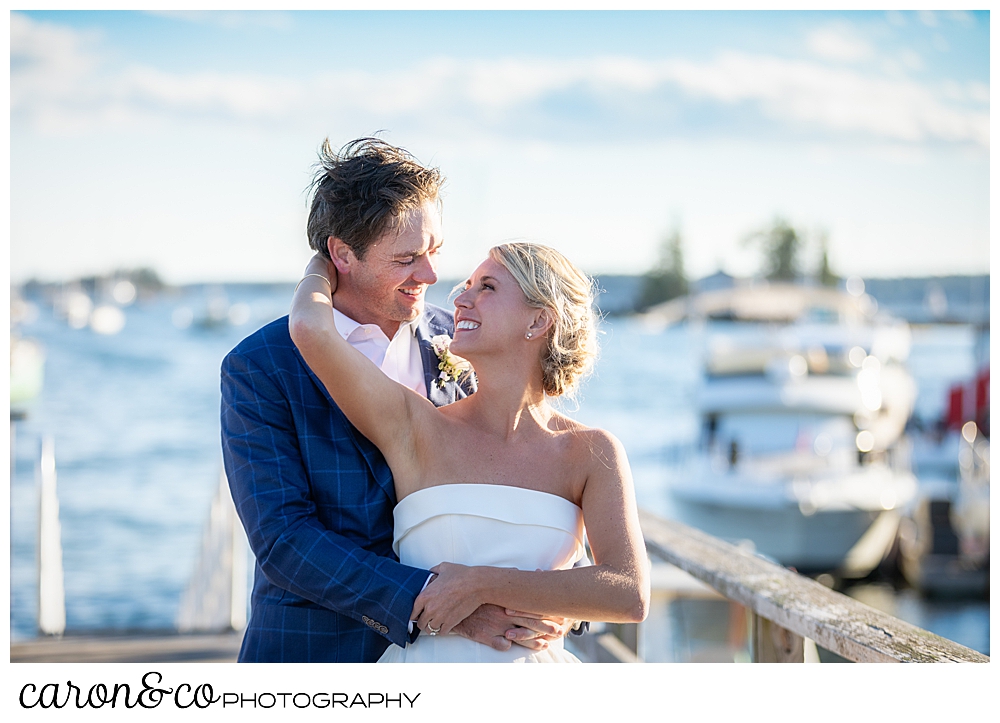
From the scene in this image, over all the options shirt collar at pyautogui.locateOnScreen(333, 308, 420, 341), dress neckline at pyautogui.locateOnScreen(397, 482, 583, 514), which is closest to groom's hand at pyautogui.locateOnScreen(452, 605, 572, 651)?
dress neckline at pyautogui.locateOnScreen(397, 482, 583, 514)

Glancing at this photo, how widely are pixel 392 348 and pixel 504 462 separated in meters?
0.46

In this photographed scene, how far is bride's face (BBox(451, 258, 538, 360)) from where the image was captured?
2.35 m

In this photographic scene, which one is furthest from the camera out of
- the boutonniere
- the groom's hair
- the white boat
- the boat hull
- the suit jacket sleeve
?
the white boat

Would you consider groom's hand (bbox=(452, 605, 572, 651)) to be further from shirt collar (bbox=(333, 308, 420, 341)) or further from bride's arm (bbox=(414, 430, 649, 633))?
shirt collar (bbox=(333, 308, 420, 341))

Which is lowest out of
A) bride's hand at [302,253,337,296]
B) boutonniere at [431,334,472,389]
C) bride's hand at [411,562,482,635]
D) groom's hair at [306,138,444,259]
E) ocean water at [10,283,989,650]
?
ocean water at [10,283,989,650]

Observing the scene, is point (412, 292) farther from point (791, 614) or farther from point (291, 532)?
point (791, 614)

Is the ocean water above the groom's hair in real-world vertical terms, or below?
below

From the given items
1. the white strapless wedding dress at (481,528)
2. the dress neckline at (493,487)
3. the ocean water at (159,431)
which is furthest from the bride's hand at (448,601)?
the ocean water at (159,431)

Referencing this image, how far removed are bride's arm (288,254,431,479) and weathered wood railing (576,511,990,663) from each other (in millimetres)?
951

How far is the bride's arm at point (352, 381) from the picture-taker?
7.09ft

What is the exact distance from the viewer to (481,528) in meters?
2.28

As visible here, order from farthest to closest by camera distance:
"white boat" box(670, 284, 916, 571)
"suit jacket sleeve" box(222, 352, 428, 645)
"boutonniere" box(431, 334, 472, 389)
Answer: "white boat" box(670, 284, 916, 571) < "boutonniere" box(431, 334, 472, 389) < "suit jacket sleeve" box(222, 352, 428, 645)

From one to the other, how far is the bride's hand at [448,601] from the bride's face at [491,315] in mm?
543
